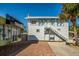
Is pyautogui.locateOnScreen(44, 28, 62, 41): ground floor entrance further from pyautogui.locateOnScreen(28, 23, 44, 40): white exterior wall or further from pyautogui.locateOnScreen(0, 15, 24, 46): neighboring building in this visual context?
pyautogui.locateOnScreen(0, 15, 24, 46): neighboring building

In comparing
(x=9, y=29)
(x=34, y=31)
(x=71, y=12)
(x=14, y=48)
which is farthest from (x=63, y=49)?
(x=9, y=29)

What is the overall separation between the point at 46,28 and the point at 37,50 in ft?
5.13

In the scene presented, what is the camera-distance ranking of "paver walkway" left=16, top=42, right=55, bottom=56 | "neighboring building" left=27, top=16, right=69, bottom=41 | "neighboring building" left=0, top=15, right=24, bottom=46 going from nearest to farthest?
1. "paver walkway" left=16, top=42, right=55, bottom=56
2. "neighboring building" left=0, top=15, right=24, bottom=46
3. "neighboring building" left=27, top=16, right=69, bottom=41

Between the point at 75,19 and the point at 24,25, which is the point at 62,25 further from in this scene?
the point at 24,25

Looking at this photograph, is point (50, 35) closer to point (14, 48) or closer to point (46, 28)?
point (46, 28)

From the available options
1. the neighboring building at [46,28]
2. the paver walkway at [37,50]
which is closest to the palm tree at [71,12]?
the neighboring building at [46,28]

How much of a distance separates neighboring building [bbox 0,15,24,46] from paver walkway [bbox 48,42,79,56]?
61.0 inches

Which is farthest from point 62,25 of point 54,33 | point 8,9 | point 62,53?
point 8,9

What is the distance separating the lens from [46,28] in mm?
11438

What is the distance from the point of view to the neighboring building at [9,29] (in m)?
10.5

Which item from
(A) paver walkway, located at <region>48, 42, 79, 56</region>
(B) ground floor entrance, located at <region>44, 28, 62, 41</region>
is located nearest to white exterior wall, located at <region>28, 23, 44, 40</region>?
(B) ground floor entrance, located at <region>44, 28, 62, 41</region>

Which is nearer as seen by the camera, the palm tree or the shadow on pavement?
the shadow on pavement

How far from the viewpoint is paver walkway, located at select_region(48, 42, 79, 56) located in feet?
32.3

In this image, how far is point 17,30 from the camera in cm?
1137
